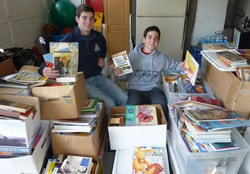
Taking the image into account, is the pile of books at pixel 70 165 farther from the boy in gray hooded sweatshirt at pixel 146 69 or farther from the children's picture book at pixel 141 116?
the boy in gray hooded sweatshirt at pixel 146 69

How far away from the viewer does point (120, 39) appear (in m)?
3.59

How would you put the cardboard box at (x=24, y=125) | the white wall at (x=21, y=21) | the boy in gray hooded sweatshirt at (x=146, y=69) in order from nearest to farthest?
the cardboard box at (x=24, y=125) → the boy in gray hooded sweatshirt at (x=146, y=69) → the white wall at (x=21, y=21)

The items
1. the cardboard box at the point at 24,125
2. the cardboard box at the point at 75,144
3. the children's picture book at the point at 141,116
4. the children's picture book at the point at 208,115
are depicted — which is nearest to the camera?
the cardboard box at the point at 24,125

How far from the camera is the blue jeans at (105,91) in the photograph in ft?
5.48

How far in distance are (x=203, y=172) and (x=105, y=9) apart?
9.77ft

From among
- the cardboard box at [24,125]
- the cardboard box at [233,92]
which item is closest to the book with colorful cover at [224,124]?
the cardboard box at [233,92]

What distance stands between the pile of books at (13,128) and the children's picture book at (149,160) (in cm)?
60

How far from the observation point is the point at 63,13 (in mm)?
3225

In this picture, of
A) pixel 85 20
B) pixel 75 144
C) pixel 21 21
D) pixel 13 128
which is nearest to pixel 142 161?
pixel 75 144

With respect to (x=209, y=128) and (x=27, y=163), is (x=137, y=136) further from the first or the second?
(x=27, y=163)

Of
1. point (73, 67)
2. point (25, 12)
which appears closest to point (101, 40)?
point (73, 67)

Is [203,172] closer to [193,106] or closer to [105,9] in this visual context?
[193,106]

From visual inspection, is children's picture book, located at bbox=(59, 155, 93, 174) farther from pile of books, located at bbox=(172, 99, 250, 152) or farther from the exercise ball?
the exercise ball

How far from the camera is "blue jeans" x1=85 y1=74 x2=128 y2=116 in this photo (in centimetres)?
167
